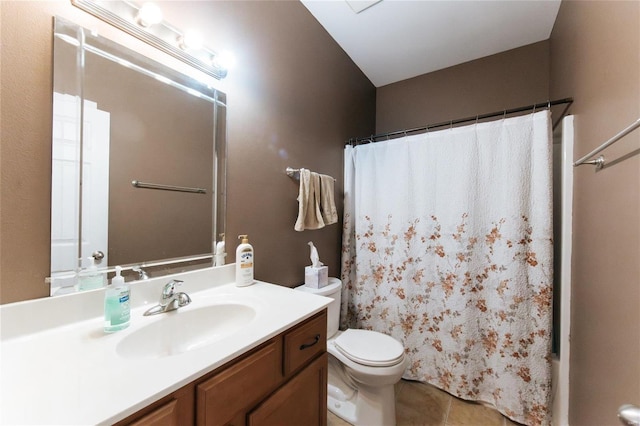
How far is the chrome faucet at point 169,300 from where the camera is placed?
887mm

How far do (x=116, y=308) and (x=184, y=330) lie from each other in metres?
0.23

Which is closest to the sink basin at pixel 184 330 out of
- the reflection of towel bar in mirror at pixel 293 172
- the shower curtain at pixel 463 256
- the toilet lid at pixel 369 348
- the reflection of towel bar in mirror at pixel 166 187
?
the reflection of towel bar in mirror at pixel 166 187

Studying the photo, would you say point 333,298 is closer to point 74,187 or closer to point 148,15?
point 74,187

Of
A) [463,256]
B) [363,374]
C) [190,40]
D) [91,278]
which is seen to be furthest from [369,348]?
[190,40]

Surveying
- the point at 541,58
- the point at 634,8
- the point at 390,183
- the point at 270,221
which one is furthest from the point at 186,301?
the point at 541,58

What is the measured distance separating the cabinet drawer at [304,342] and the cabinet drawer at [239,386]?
1.4 inches

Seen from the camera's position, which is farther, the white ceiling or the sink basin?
the white ceiling

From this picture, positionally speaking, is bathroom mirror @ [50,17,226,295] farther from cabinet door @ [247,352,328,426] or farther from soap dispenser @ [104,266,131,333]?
cabinet door @ [247,352,328,426]

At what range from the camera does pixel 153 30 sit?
96 cm

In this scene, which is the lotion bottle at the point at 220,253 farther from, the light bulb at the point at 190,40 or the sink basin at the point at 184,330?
the light bulb at the point at 190,40

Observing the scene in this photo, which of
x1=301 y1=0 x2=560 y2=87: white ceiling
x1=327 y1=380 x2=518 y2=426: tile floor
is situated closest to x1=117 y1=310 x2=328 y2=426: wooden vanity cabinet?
x1=327 y1=380 x2=518 y2=426: tile floor

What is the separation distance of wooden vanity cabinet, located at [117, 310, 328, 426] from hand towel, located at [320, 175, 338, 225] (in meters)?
0.80

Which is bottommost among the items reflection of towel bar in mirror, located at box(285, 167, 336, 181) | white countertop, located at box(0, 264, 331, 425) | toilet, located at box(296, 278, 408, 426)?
toilet, located at box(296, 278, 408, 426)

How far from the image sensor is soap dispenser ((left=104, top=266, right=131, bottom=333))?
0.75 metres
